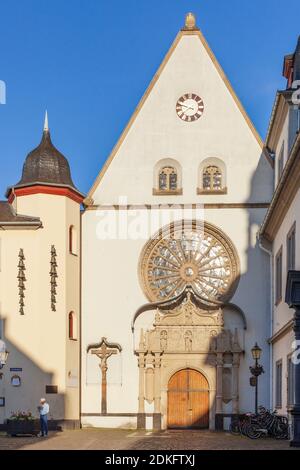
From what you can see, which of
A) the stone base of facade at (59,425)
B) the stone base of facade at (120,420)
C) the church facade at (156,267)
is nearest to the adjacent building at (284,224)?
the church facade at (156,267)

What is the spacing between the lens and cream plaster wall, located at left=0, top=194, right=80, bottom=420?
114 ft

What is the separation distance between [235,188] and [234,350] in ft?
21.2

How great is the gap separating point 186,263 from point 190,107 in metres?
6.38

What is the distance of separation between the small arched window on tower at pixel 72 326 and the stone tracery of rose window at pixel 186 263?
310 centimetres

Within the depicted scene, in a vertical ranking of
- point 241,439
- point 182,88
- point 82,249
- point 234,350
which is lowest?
point 241,439

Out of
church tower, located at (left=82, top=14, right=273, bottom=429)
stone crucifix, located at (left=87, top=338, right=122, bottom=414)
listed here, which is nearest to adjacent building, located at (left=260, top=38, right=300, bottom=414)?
church tower, located at (left=82, top=14, right=273, bottom=429)

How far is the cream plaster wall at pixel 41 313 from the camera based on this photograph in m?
34.8

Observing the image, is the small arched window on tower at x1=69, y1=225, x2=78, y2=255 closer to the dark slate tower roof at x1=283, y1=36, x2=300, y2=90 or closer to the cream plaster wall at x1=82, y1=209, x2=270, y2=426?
the cream plaster wall at x1=82, y1=209, x2=270, y2=426

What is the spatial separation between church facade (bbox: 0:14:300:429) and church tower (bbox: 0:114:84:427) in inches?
2.1

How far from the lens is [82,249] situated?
37.3m

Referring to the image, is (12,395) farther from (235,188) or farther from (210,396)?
(235,188)

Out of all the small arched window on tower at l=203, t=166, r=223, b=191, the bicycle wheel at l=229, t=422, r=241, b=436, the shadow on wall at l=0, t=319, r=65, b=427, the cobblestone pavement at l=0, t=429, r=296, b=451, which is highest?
the small arched window on tower at l=203, t=166, r=223, b=191
